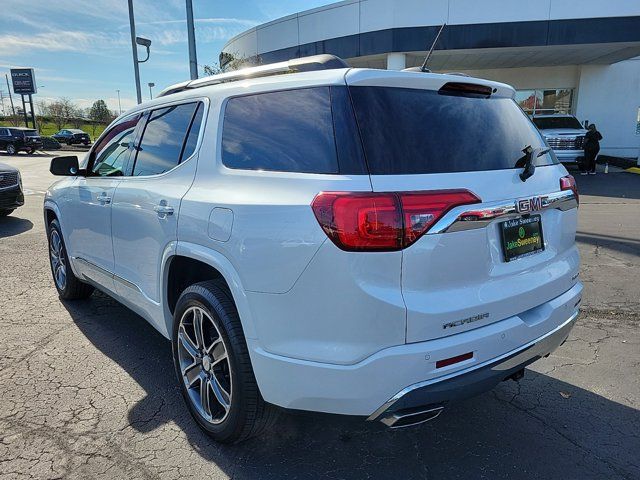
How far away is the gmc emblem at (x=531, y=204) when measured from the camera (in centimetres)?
231

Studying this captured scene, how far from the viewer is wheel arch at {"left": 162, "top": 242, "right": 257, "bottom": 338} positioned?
7.57ft

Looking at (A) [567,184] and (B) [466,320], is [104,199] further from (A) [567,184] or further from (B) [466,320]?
(A) [567,184]

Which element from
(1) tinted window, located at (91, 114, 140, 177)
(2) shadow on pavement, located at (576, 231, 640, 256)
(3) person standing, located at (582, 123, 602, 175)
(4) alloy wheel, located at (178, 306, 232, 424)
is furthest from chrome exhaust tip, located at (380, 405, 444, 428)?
(3) person standing, located at (582, 123, 602, 175)

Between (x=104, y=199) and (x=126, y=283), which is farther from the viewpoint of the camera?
(x=104, y=199)

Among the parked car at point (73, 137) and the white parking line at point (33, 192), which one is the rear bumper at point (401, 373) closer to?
the white parking line at point (33, 192)

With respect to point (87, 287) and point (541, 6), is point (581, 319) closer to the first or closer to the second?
point (87, 287)

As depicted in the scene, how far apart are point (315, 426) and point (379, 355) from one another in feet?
3.80

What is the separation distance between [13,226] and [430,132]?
944 cm

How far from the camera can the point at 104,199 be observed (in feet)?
12.2

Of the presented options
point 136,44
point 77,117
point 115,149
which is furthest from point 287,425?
point 77,117

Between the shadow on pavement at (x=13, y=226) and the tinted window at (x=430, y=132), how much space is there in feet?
27.7

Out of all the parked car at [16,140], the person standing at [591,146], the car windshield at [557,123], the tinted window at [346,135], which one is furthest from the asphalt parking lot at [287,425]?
the parked car at [16,140]

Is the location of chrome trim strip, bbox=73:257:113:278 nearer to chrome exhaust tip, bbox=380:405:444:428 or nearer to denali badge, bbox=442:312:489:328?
chrome exhaust tip, bbox=380:405:444:428

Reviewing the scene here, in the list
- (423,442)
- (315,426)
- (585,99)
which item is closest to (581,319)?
(423,442)
